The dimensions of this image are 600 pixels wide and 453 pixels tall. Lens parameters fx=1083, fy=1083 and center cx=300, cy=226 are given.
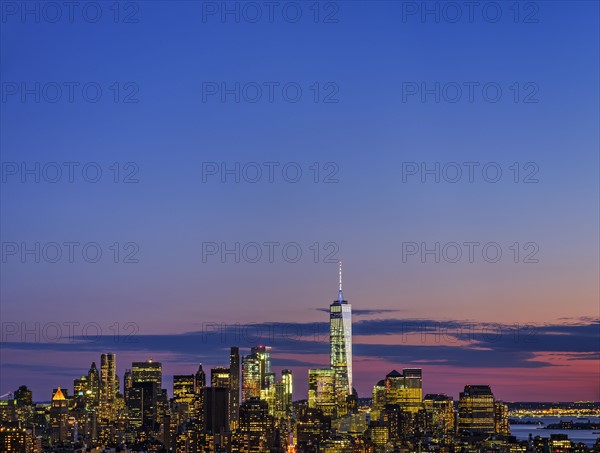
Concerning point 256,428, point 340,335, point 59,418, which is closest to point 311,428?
point 256,428

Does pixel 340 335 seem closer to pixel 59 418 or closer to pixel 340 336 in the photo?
pixel 340 336

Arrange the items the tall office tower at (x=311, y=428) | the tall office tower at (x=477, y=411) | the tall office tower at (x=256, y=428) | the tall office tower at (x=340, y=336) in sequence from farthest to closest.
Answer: the tall office tower at (x=340, y=336)
the tall office tower at (x=477, y=411)
the tall office tower at (x=311, y=428)
the tall office tower at (x=256, y=428)

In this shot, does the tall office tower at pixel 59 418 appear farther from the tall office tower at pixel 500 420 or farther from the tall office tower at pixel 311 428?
the tall office tower at pixel 500 420

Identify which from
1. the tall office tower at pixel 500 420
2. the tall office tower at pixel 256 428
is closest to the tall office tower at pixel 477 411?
the tall office tower at pixel 500 420

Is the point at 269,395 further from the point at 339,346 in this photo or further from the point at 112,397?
the point at 339,346

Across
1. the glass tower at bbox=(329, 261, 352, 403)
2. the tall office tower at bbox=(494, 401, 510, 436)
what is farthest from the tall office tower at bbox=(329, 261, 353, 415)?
the tall office tower at bbox=(494, 401, 510, 436)

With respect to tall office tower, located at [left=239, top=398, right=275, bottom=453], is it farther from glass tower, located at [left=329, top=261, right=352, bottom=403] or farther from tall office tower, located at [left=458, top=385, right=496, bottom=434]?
glass tower, located at [left=329, top=261, right=352, bottom=403]

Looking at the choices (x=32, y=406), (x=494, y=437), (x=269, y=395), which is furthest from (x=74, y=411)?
(x=494, y=437)
